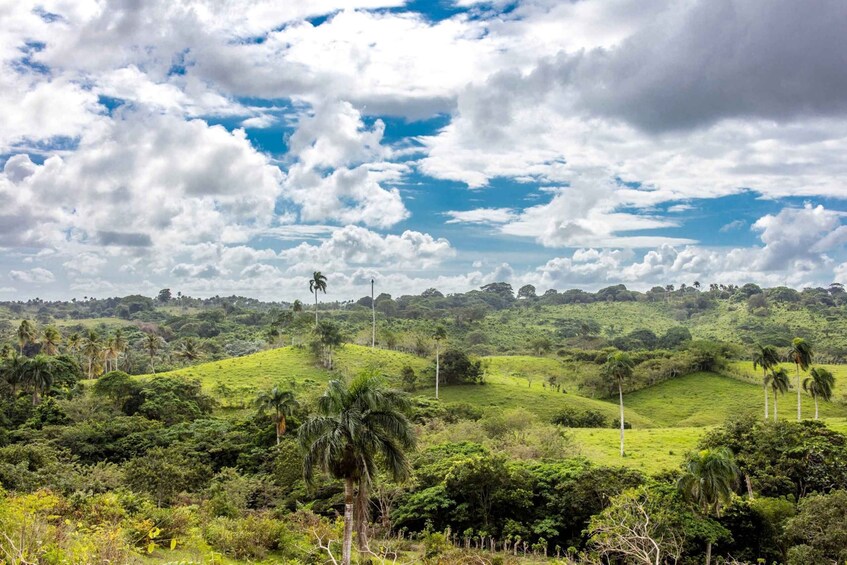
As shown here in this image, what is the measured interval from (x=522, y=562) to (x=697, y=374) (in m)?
80.1

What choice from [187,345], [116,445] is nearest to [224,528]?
[116,445]

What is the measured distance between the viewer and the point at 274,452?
44.4m

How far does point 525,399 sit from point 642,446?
2756 centimetres

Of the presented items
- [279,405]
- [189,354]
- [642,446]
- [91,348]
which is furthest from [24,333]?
[642,446]

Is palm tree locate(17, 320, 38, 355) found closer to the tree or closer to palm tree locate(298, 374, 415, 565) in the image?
the tree

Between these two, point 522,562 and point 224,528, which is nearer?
point 224,528

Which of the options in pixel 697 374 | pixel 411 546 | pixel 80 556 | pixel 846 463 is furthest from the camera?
pixel 697 374

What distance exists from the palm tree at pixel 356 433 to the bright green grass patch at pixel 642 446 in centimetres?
3063

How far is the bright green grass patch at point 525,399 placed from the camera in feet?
260

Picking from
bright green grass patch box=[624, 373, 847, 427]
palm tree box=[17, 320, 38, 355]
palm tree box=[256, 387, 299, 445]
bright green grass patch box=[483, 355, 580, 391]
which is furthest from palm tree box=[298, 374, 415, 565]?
palm tree box=[17, 320, 38, 355]

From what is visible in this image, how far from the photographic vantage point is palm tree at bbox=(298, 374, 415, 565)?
2144cm

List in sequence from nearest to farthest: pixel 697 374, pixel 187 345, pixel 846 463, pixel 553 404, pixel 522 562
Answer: pixel 522 562
pixel 846 463
pixel 553 404
pixel 697 374
pixel 187 345

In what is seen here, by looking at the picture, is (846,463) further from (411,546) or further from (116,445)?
(116,445)

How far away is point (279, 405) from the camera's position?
46.8 metres
